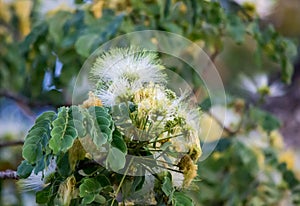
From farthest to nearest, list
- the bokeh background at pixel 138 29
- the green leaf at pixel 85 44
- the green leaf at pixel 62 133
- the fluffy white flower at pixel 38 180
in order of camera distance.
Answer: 1. the bokeh background at pixel 138 29
2. the green leaf at pixel 85 44
3. the fluffy white flower at pixel 38 180
4. the green leaf at pixel 62 133

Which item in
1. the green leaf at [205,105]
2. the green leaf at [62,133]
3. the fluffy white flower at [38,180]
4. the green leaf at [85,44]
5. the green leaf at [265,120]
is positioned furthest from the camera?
the green leaf at [265,120]

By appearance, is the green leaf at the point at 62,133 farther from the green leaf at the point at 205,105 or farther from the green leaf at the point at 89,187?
the green leaf at the point at 205,105

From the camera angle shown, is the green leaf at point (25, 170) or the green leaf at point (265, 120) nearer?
the green leaf at point (25, 170)

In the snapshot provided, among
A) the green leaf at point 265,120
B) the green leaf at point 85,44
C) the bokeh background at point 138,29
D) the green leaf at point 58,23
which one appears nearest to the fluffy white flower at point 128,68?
the bokeh background at point 138,29

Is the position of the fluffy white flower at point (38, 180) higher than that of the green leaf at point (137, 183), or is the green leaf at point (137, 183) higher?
the green leaf at point (137, 183)

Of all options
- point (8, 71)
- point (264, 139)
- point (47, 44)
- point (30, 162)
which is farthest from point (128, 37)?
point (8, 71)

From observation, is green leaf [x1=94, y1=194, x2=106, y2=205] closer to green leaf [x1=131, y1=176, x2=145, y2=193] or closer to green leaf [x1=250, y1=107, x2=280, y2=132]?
green leaf [x1=131, y1=176, x2=145, y2=193]

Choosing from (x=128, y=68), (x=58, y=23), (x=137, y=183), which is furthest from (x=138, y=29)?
(x=137, y=183)

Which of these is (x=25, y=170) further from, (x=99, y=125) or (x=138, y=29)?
(x=138, y=29)

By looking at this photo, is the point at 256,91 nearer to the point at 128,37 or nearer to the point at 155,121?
the point at 128,37

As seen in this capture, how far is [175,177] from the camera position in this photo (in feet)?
3.35

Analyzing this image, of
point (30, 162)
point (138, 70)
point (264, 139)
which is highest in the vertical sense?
point (264, 139)

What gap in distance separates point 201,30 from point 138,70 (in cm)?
89

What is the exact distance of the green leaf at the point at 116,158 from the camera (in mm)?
938
